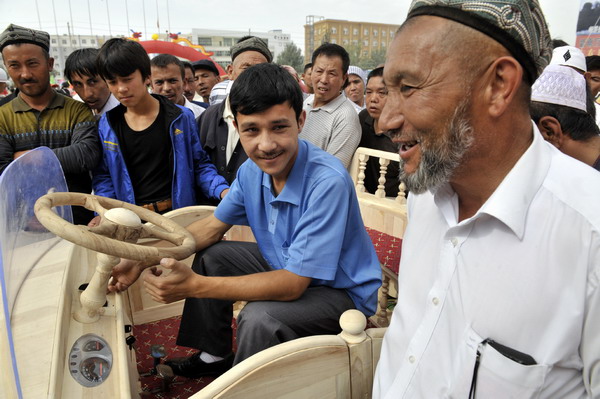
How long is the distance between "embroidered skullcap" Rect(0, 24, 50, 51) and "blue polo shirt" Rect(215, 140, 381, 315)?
1.72m

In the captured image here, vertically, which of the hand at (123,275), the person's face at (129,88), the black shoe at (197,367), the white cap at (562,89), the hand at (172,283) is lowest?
the black shoe at (197,367)

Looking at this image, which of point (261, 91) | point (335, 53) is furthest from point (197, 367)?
point (335, 53)

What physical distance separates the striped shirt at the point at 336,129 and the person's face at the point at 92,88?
164 cm

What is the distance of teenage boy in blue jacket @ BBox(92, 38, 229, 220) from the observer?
2.46 metres

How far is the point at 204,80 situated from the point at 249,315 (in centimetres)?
502

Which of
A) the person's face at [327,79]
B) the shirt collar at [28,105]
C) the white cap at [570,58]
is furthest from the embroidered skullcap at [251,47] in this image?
the white cap at [570,58]

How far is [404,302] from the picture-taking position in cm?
124

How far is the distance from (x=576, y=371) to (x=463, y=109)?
65cm

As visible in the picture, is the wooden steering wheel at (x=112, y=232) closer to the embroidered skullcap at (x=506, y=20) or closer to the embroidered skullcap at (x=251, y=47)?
the embroidered skullcap at (x=506, y=20)

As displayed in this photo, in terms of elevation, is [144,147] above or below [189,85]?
below

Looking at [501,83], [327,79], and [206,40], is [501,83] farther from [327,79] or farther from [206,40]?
[206,40]

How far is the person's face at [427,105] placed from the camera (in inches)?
36.7

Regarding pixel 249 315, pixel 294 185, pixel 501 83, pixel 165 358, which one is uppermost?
pixel 501 83

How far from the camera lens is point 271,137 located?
1666mm
